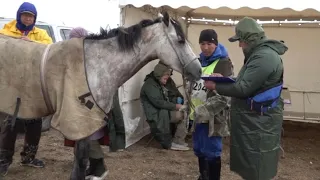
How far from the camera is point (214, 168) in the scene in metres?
3.28

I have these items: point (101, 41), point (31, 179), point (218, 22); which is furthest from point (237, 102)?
point (218, 22)

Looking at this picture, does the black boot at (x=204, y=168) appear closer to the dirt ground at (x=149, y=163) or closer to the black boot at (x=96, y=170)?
the dirt ground at (x=149, y=163)

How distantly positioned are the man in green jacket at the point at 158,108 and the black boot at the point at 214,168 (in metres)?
1.99

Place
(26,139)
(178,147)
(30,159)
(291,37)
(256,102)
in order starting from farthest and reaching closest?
(291,37) → (178,147) → (30,159) → (26,139) → (256,102)

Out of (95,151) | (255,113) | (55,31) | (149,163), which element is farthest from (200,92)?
(55,31)

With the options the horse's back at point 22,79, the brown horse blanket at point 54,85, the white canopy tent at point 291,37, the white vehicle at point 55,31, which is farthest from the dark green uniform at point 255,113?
the white vehicle at point 55,31

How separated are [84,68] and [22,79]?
1.62 ft

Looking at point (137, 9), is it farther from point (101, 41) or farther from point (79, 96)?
point (79, 96)

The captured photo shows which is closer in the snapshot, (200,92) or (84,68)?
(84,68)

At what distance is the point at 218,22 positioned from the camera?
7047 millimetres

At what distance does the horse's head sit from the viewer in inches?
110

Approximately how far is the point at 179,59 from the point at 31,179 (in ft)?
7.04

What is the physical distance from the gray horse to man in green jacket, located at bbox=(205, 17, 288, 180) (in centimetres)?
40

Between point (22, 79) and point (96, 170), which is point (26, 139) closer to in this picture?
point (96, 170)
